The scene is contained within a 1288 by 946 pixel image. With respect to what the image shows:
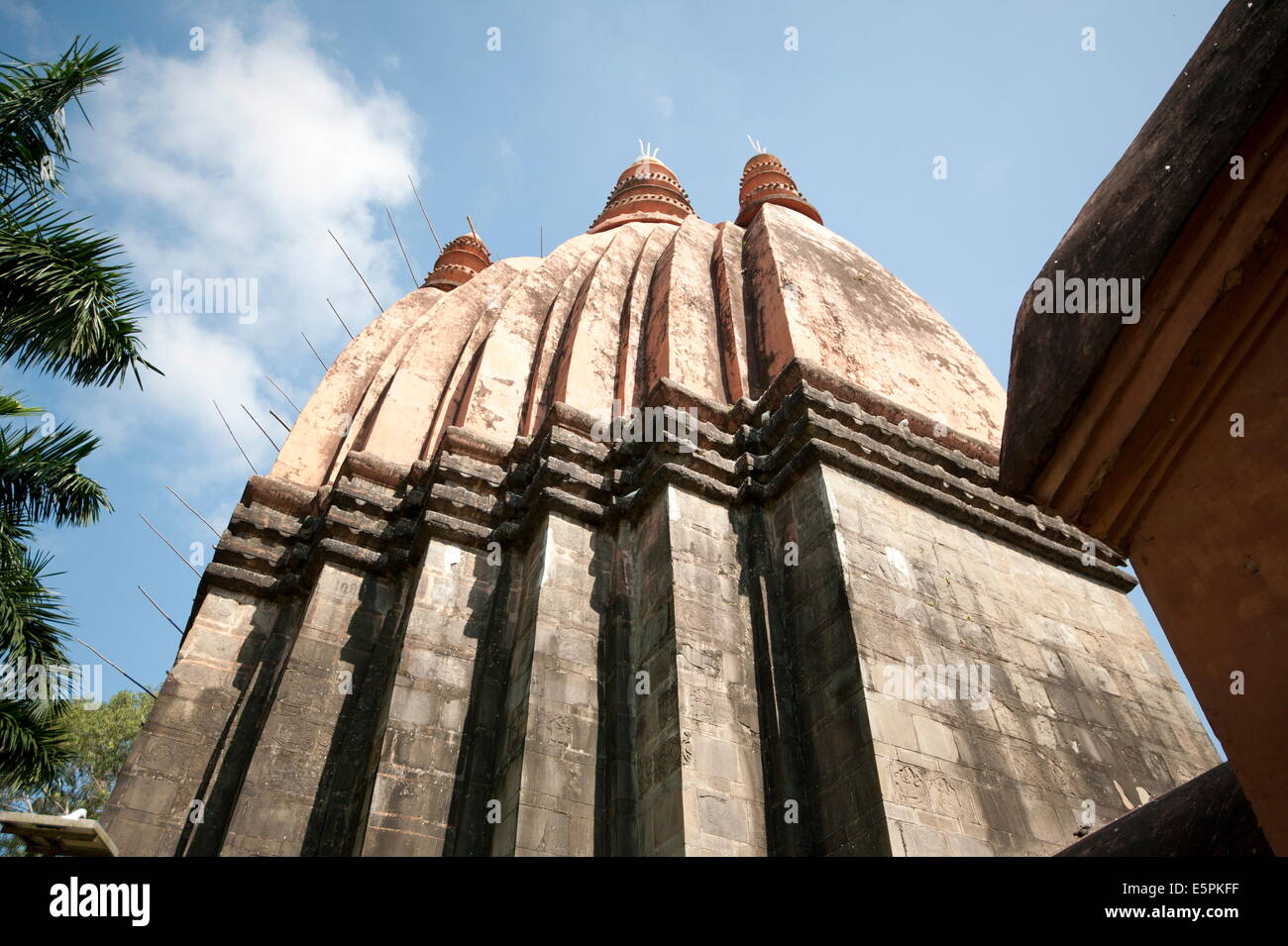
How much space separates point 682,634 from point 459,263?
1481 cm

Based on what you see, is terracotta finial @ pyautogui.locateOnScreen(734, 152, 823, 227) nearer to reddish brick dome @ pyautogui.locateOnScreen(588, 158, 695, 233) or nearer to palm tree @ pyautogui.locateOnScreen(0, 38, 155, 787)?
reddish brick dome @ pyautogui.locateOnScreen(588, 158, 695, 233)

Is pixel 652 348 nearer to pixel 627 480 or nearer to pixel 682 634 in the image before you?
pixel 627 480

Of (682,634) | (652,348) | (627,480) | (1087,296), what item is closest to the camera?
(1087,296)

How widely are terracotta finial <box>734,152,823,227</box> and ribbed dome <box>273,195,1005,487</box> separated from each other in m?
4.10

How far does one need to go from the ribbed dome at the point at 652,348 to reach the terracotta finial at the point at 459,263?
422cm

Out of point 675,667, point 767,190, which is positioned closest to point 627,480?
point 675,667

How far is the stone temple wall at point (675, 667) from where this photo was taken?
6301 millimetres

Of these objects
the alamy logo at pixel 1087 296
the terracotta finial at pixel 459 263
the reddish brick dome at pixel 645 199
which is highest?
the reddish brick dome at pixel 645 199

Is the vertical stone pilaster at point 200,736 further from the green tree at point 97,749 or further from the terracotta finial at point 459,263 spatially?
the green tree at point 97,749

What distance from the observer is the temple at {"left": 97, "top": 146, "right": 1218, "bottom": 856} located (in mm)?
6379

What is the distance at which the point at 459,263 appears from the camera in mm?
19844
